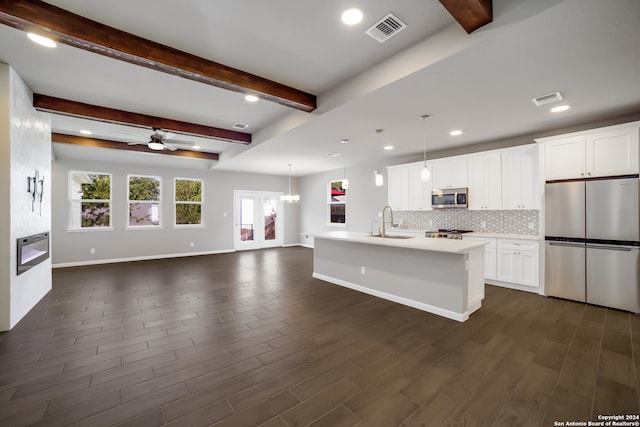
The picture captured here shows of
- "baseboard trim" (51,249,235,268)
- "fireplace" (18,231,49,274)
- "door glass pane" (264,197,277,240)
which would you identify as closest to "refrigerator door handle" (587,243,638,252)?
"fireplace" (18,231,49,274)

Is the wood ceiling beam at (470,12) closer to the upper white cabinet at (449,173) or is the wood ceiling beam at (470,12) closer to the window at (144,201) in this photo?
the upper white cabinet at (449,173)

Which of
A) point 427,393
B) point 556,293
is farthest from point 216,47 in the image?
point 556,293

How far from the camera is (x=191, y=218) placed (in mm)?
8609

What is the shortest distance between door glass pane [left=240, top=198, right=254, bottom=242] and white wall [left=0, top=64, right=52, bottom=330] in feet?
18.7

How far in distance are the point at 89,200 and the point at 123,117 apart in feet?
14.1

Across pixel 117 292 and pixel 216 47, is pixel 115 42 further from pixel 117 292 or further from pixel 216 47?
pixel 117 292

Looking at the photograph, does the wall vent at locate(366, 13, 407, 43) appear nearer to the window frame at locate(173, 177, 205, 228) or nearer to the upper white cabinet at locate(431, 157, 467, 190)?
the upper white cabinet at locate(431, 157, 467, 190)

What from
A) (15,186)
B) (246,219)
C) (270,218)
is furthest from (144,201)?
(15,186)

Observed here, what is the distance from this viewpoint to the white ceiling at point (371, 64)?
2.09 meters

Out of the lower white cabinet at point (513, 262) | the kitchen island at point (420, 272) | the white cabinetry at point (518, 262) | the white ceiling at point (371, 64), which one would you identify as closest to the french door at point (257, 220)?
the white ceiling at point (371, 64)

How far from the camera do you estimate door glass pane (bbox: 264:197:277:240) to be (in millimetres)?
10078

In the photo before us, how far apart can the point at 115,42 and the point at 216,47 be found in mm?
834

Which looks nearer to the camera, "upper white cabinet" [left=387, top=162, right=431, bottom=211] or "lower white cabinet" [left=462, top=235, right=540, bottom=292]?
"lower white cabinet" [left=462, top=235, right=540, bottom=292]

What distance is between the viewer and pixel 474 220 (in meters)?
5.56
